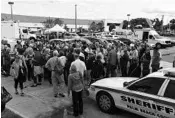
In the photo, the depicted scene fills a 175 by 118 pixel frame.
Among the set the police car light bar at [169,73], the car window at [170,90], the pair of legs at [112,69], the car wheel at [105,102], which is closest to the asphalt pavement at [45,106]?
the car wheel at [105,102]

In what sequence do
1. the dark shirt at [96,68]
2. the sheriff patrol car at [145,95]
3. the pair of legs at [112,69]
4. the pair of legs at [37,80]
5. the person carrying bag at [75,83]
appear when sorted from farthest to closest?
the pair of legs at [112,69] < the pair of legs at [37,80] < the dark shirt at [96,68] < the person carrying bag at [75,83] < the sheriff patrol car at [145,95]

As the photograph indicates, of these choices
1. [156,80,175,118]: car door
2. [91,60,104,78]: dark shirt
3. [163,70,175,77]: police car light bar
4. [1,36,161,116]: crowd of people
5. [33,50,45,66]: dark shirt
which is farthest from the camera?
[33,50,45,66]: dark shirt

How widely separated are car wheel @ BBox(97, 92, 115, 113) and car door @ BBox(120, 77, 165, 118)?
37cm

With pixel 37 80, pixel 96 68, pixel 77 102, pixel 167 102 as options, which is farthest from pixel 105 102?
Result: pixel 37 80

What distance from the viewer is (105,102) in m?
5.53

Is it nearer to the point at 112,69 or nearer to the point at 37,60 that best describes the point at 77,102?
the point at 37,60

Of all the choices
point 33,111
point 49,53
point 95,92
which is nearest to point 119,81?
point 95,92

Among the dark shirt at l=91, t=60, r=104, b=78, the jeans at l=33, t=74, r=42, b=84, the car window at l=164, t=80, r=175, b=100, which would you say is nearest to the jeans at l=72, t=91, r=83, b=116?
the car window at l=164, t=80, r=175, b=100

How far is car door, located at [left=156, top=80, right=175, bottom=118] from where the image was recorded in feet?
13.8

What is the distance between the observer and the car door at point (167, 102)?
421 centimetres

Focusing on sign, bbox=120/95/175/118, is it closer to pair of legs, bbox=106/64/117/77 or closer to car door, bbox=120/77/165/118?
car door, bbox=120/77/165/118

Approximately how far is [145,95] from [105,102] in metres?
1.30

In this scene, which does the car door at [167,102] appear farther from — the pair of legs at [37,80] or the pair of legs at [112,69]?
the pair of legs at [37,80]

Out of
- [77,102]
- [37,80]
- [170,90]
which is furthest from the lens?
[37,80]
